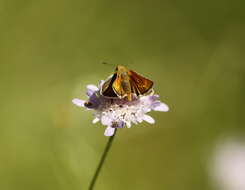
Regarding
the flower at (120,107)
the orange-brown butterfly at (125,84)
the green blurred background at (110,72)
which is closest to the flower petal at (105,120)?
the flower at (120,107)

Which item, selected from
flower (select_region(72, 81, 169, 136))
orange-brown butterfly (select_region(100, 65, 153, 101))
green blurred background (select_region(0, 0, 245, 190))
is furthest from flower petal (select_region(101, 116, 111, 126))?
green blurred background (select_region(0, 0, 245, 190))

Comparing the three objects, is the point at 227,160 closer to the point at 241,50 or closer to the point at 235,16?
the point at 241,50

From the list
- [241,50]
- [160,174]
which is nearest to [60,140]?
[160,174]

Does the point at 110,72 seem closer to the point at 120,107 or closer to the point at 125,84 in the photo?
the point at 120,107

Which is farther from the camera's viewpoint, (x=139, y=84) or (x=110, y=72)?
(x=110, y=72)

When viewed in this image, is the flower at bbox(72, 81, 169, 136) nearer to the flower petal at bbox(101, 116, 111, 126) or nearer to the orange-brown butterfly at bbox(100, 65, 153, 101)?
the flower petal at bbox(101, 116, 111, 126)

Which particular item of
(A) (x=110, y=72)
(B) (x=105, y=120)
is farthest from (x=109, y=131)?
(A) (x=110, y=72)

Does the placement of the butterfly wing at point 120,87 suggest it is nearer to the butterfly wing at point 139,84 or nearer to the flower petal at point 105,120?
the butterfly wing at point 139,84
